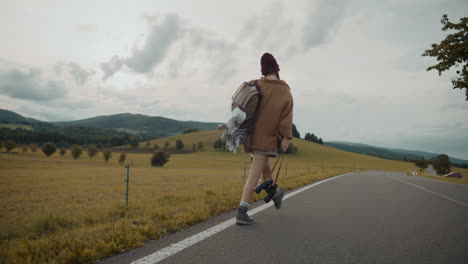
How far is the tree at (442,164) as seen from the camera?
7025 centimetres

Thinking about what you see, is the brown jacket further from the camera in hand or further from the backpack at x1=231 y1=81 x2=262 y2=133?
the camera in hand

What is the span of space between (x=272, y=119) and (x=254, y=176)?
82 centimetres

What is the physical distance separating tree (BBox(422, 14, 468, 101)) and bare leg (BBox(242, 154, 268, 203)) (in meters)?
13.5

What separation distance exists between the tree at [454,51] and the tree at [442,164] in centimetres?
7191

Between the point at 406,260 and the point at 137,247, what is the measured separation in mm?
2587

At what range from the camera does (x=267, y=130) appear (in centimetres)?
377

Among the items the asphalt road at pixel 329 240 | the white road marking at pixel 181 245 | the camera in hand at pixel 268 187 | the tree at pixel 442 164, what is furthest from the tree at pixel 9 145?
the tree at pixel 442 164

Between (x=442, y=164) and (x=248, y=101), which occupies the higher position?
(x=248, y=101)

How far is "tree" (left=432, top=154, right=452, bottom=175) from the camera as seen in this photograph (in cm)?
7025

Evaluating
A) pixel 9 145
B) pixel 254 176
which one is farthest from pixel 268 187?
pixel 9 145

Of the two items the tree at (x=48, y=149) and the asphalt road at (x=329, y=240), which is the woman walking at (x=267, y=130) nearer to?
the asphalt road at (x=329, y=240)

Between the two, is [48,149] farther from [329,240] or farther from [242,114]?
[329,240]

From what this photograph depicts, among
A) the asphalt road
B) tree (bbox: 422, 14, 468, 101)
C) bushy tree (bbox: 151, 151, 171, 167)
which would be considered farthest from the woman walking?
bushy tree (bbox: 151, 151, 171, 167)

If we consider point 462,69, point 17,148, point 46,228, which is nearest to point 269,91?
point 46,228
